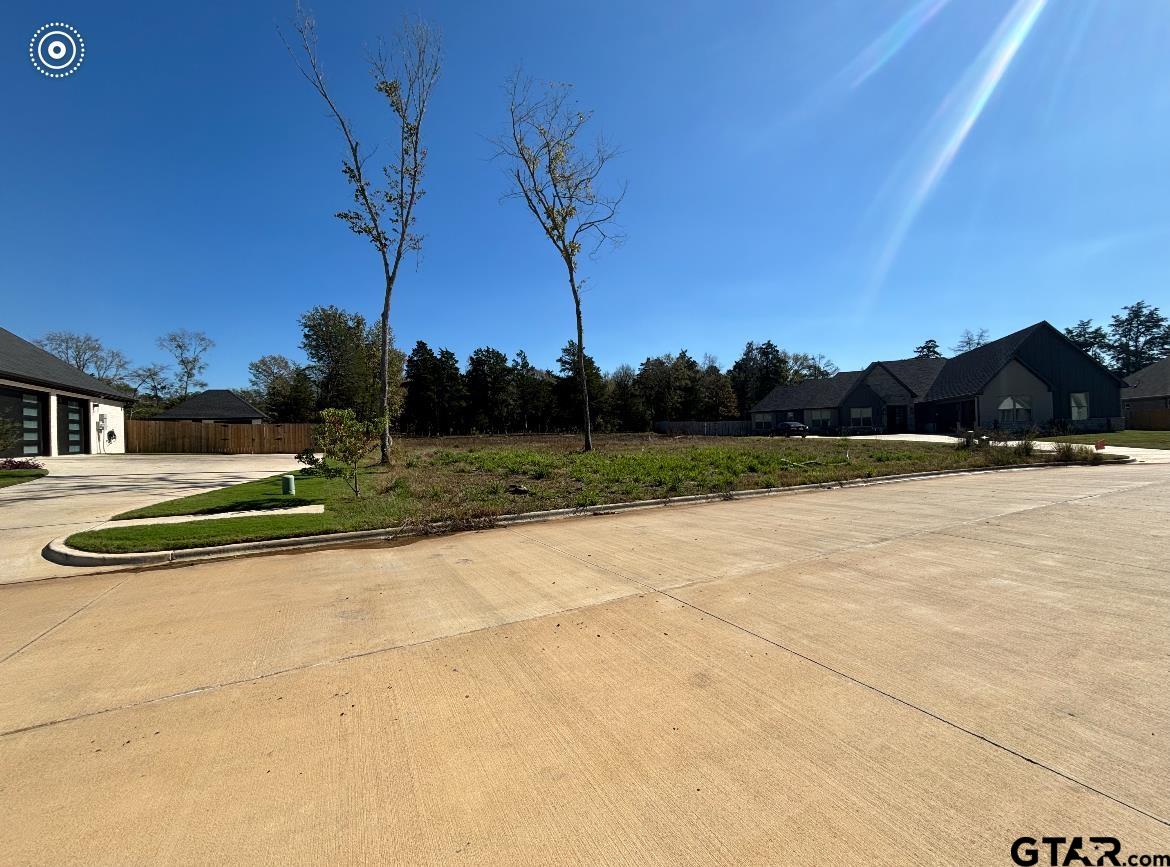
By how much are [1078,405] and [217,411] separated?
2451 inches

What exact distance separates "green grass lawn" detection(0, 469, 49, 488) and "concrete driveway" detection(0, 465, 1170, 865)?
12671 millimetres

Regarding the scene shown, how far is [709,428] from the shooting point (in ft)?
188

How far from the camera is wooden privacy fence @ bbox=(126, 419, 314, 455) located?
30562 millimetres

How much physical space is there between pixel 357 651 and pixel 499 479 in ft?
34.6

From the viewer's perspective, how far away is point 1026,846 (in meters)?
1.93

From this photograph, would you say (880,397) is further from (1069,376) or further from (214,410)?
(214,410)

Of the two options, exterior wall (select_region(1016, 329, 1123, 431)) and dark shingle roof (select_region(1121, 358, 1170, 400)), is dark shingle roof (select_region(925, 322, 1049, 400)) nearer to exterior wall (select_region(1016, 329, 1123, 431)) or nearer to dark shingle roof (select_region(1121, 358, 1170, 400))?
exterior wall (select_region(1016, 329, 1123, 431))

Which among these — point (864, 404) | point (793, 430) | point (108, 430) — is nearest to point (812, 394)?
point (864, 404)

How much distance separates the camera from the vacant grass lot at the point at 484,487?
27.0 ft

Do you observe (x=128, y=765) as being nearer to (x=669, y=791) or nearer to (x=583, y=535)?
(x=669, y=791)

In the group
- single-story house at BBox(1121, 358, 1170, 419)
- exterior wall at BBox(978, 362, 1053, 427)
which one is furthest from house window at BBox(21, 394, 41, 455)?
single-story house at BBox(1121, 358, 1170, 419)

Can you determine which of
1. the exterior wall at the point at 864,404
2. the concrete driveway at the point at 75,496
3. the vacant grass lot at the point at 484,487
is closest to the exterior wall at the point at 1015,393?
the exterior wall at the point at 864,404

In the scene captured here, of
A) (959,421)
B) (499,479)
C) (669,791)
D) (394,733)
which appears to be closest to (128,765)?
(394,733)

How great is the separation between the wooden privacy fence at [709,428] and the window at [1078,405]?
2503cm
